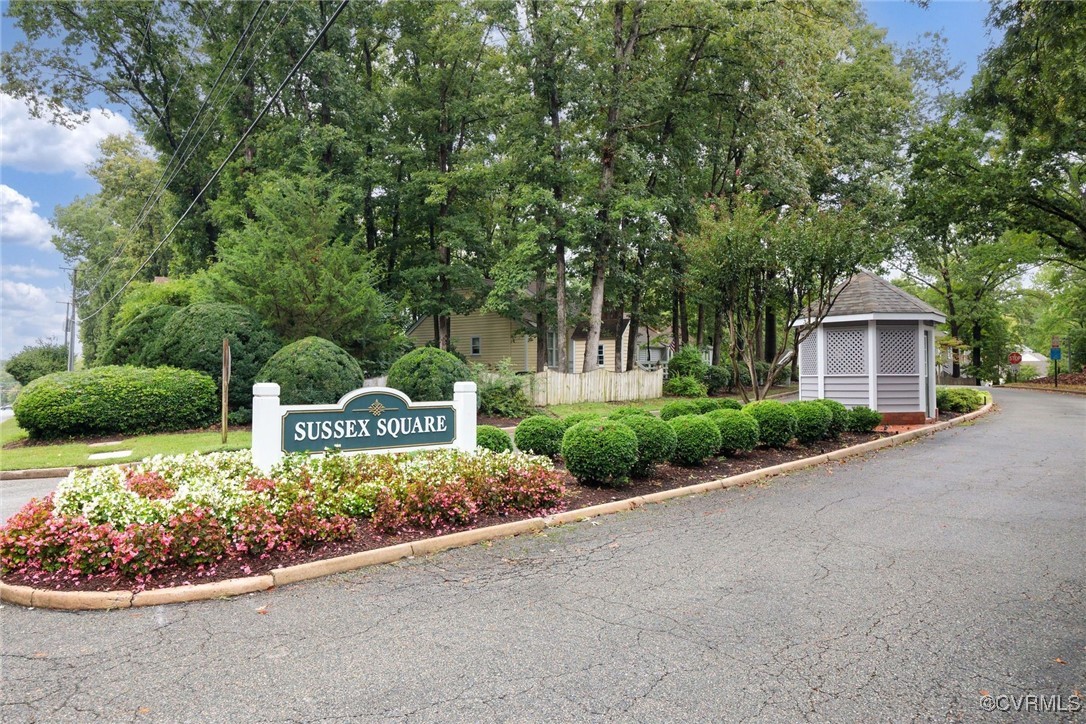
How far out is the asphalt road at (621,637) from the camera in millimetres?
3029

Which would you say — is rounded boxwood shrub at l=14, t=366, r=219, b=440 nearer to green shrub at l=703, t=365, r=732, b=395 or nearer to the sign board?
the sign board

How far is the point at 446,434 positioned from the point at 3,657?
14.9ft

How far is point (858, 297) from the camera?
51.9 feet

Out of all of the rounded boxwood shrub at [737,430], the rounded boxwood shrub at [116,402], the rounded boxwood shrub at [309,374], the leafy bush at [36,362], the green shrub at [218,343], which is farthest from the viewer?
the leafy bush at [36,362]

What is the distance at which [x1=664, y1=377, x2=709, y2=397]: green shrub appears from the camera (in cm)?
2439

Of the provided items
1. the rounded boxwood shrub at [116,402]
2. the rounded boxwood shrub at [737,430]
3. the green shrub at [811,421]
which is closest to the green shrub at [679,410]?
the rounded boxwood shrub at [737,430]

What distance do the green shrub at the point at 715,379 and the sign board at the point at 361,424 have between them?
20064 millimetres

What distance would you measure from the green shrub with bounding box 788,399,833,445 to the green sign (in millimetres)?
6738

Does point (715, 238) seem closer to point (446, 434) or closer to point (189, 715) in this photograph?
point (446, 434)

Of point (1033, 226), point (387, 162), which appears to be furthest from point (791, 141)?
point (387, 162)

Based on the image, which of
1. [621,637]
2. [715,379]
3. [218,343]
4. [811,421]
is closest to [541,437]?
[811,421]

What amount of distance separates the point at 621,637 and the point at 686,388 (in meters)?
21.5
